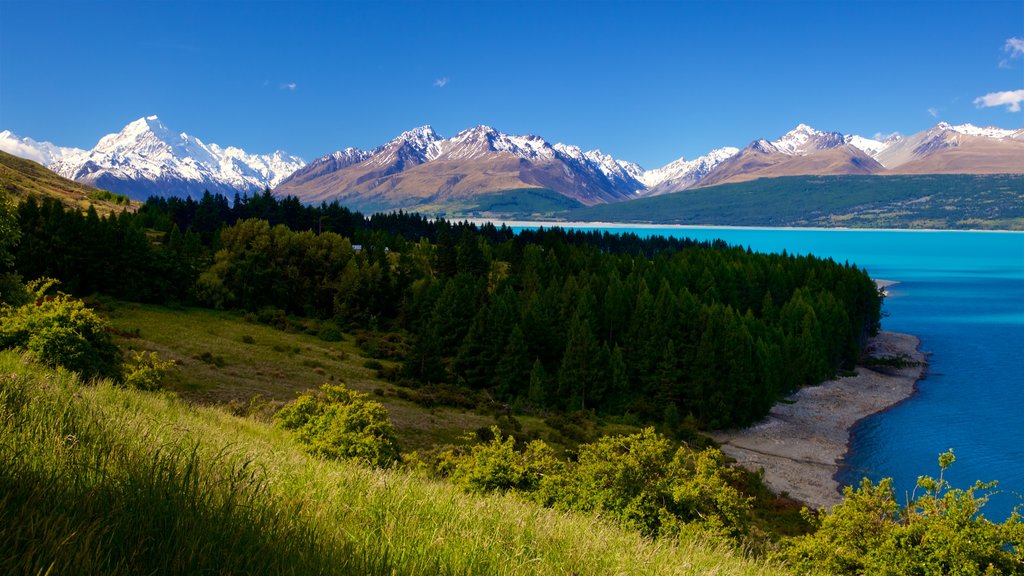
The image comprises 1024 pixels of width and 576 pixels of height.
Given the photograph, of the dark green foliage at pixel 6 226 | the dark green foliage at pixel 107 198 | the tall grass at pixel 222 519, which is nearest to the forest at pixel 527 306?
the dark green foliage at pixel 6 226

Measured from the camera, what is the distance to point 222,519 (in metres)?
4.13

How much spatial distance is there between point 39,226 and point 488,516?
82.1 meters

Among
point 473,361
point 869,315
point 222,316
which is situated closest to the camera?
point 473,361

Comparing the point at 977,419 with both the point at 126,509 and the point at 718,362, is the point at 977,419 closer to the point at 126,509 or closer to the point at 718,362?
the point at 718,362

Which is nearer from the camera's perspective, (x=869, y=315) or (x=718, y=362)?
(x=718, y=362)

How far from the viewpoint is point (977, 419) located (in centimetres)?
6531

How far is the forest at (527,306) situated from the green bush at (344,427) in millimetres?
34010

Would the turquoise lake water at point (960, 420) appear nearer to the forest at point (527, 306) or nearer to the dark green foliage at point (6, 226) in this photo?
the forest at point (527, 306)

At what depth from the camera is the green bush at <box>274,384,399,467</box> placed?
76.5 feet

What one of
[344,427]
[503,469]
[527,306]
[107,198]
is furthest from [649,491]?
[107,198]

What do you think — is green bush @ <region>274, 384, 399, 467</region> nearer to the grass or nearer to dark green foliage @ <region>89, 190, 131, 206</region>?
the grass

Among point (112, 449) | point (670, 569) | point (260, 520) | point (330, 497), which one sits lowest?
point (670, 569)

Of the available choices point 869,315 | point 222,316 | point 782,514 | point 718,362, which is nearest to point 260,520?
point 782,514

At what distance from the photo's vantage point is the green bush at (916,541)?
15.8 meters
